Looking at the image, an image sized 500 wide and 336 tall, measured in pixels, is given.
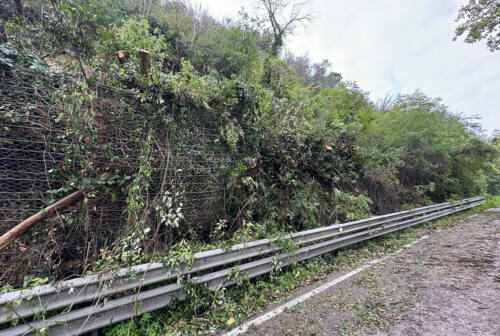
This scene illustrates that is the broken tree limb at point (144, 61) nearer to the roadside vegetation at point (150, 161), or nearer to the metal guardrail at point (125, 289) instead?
the roadside vegetation at point (150, 161)

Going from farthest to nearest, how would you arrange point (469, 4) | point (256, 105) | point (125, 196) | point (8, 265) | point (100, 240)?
point (469, 4)
point (256, 105)
point (125, 196)
point (100, 240)
point (8, 265)

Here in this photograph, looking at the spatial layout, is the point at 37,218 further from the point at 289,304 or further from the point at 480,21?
the point at 480,21

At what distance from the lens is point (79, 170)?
8.68 feet

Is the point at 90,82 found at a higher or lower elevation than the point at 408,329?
higher

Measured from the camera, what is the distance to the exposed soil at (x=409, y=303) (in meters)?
2.13

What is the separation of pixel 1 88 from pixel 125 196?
179 centimetres

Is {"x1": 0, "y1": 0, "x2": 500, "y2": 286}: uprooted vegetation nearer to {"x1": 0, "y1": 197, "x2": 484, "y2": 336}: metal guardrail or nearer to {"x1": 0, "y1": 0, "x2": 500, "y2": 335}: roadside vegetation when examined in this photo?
{"x1": 0, "y1": 0, "x2": 500, "y2": 335}: roadside vegetation

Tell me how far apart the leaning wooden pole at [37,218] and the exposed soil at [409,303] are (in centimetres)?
264

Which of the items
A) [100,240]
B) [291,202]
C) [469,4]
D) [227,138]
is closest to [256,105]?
[227,138]

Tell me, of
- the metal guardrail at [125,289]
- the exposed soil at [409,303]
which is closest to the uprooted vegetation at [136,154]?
the metal guardrail at [125,289]

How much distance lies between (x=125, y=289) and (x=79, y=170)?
5.41ft

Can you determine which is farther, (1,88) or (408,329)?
(1,88)

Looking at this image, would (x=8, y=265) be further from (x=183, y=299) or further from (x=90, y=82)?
(x=90, y=82)

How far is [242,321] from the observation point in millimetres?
2295
